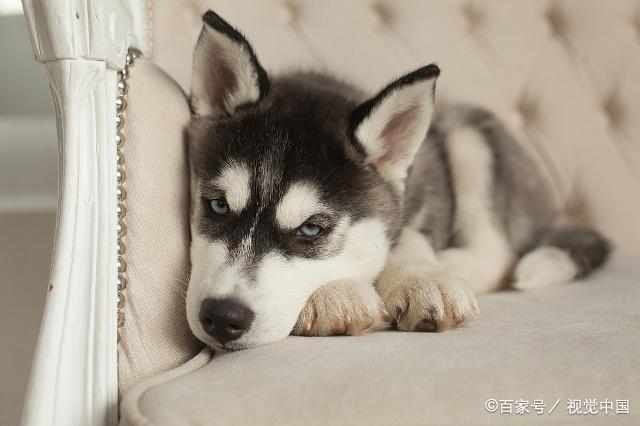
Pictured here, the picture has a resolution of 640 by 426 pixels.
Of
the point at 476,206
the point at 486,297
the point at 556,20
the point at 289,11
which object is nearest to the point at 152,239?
the point at 486,297

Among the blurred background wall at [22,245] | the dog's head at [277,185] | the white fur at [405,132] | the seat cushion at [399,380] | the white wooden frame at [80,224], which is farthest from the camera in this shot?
the blurred background wall at [22,245]

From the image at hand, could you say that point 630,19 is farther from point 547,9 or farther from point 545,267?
point 545,267

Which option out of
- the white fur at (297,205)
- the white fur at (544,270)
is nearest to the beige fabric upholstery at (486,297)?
the white fur at (544,270)

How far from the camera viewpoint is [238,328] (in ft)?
3.79

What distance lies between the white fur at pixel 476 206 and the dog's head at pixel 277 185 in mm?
486

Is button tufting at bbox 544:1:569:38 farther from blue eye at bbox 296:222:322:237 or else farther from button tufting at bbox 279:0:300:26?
blue eye at bbox 296:222:322:237

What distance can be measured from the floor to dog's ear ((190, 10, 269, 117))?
3.27 ft

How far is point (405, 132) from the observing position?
1.54 meters

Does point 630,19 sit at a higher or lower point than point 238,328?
higher

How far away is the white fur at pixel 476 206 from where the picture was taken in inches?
77.4

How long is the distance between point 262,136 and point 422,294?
0.50 metres

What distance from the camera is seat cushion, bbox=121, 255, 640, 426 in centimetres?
92

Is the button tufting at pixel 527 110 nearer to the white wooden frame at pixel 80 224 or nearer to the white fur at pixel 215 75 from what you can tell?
the white fur at pixel 215 75

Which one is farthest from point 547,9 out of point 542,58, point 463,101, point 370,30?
point 370,30
